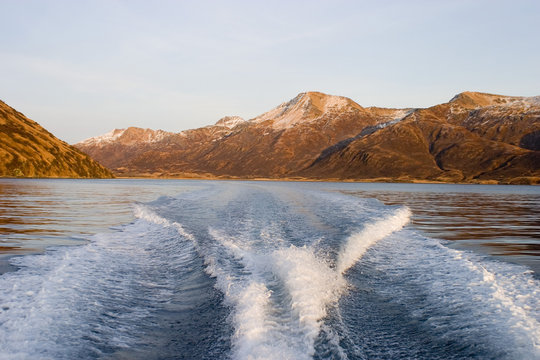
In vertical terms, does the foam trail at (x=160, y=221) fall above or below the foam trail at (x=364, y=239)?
above

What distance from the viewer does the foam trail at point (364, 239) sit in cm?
1428

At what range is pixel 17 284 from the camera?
1012 cm

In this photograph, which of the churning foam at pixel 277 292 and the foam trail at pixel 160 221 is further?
the foam trail at pixel 160 221

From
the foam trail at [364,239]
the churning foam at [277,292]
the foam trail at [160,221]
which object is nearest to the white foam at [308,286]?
the churning foam at [277,292]

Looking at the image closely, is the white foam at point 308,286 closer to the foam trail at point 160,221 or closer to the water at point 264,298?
the water at point 264,298

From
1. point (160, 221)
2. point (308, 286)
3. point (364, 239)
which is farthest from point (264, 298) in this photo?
point (160, 221)

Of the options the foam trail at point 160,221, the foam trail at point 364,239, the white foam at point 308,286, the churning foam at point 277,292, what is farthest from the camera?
the foam trail at point 160,221

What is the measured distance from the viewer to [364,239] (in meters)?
18.8

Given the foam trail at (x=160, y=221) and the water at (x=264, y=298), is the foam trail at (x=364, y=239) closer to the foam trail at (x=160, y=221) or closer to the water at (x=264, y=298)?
the water at (x=264, y=298)

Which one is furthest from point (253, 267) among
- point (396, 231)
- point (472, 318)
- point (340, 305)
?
point (396, 231)

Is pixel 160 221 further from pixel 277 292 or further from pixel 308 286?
pixel 308 286

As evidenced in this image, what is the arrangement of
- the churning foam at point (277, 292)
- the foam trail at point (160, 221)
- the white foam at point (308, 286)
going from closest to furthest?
the churning foam at point (277, 292), the white foam at point (308, 286), the foam trail at point (160, 221)

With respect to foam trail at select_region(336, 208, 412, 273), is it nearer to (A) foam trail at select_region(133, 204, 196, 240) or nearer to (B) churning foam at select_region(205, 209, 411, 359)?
(B) churning foam at select_region(205, 209, 411, 359)

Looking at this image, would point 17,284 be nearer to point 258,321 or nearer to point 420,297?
point 258,321
